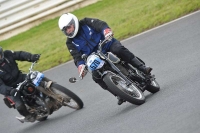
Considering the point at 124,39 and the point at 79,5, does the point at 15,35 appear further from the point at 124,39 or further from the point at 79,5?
the point at 124,39

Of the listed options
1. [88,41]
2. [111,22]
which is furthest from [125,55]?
[111,22]

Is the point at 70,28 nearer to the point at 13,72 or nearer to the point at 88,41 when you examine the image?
the point at 88,41

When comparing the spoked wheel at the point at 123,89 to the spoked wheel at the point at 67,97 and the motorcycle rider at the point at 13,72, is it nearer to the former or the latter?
the spoked wheel at the point at 67,97

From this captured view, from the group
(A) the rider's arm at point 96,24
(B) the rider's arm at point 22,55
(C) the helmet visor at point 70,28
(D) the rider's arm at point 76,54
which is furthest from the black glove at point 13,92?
(A) the rider's arm at point 96,24

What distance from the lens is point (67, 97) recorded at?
40.7 feet

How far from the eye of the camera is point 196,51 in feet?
43.8

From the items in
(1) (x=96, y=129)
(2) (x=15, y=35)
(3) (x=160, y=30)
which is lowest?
(2) (x=15, y=35)

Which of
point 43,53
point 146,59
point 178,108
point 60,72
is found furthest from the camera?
point 43,53

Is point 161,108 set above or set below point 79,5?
above

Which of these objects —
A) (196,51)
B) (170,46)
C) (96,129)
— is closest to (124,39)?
(170,46)

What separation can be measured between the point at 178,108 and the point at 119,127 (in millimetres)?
900

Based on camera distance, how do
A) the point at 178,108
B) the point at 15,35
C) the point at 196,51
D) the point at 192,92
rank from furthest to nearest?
the point at 15,35 < the point at 196,51 < the point at 192,92 < the point at 178,108

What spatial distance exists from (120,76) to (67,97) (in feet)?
6.07

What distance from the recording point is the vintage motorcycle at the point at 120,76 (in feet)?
34.6
